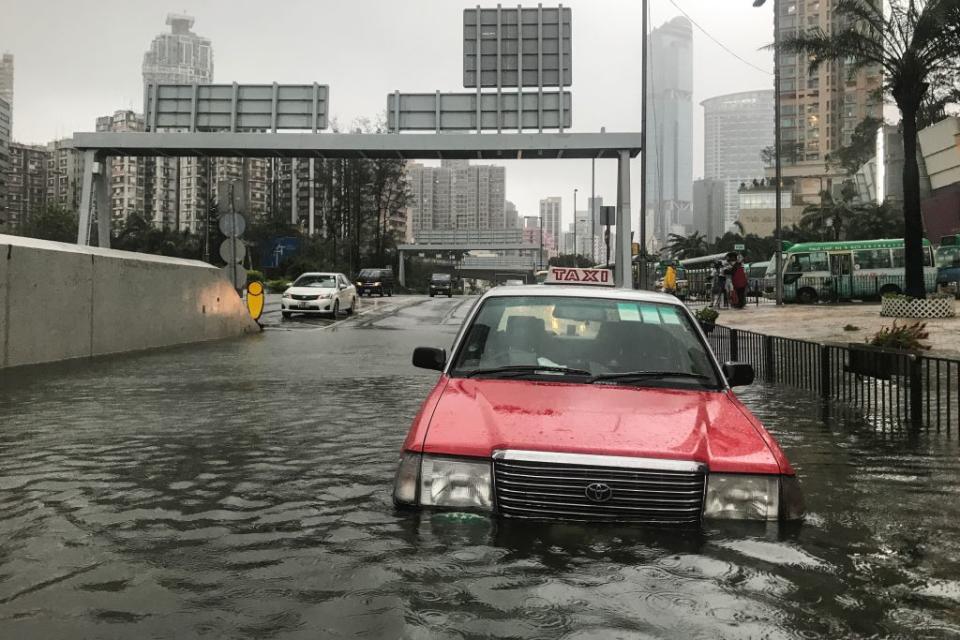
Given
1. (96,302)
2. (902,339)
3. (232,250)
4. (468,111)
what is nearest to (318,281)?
(232,250)

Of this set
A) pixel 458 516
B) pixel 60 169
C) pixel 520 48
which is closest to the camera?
pixel 458 516

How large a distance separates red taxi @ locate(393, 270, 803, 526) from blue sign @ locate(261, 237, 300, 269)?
219 ft

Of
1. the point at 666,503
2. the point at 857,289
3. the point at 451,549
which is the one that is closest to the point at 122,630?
the point at 451,549

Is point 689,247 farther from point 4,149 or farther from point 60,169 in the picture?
point 60,169

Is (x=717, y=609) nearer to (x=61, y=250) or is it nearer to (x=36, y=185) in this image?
(x=61, y=250)

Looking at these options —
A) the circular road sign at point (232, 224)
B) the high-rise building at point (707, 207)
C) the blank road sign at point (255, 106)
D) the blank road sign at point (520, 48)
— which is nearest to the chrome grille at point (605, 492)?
the circular road sign at point (232, 224)

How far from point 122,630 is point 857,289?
1425 inches

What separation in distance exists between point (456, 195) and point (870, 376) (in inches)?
6928

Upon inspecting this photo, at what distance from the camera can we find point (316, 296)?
2580cm

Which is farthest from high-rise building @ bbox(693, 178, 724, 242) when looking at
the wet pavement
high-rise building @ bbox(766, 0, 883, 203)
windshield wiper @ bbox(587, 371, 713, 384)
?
windshield wiper @ bbox(587, 371, 713, 384)

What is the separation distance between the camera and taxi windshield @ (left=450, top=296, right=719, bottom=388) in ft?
14.6

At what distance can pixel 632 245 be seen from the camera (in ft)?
103

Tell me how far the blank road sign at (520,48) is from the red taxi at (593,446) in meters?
31.9

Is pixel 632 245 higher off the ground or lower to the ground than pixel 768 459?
higher
